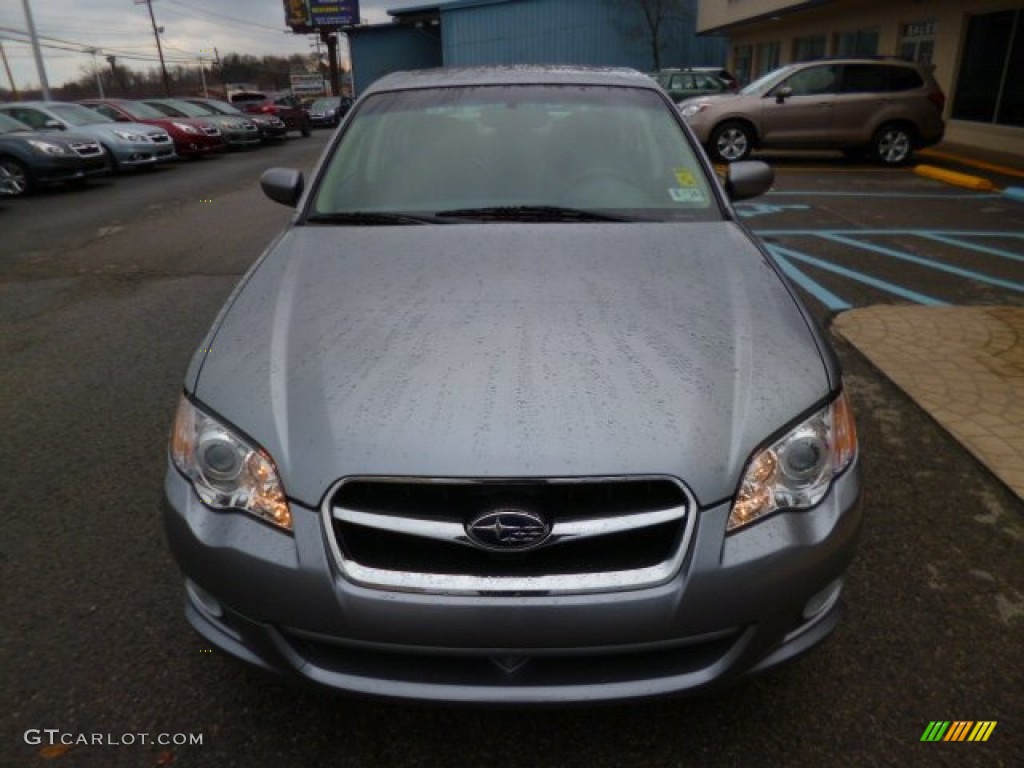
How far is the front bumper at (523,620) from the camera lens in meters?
1.62

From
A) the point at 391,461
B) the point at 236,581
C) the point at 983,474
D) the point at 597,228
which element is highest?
the point at 597,228

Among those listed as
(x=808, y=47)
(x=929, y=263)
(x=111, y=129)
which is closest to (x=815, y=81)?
(x=929, y=263)

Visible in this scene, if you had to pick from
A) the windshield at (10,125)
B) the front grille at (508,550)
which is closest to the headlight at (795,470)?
the front grille at (508,550)

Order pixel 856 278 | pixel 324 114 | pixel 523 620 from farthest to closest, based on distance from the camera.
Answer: pixel 324 114
pixel 856 278
pixel 523 620

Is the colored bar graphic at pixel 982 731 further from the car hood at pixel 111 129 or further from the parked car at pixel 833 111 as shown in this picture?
the car hood at pixel 111 129

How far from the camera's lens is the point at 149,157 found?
608 inches

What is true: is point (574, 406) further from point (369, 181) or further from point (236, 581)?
point (369, 181)

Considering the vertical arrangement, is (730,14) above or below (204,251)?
above

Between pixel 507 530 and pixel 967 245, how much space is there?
752 cm

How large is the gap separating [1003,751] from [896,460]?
163cm

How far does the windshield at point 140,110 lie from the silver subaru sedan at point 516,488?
732 inches

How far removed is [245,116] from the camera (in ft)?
71.5

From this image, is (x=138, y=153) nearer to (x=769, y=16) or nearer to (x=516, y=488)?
(x=516, y=488)

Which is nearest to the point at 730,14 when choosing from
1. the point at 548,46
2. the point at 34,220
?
the point at 548,46
